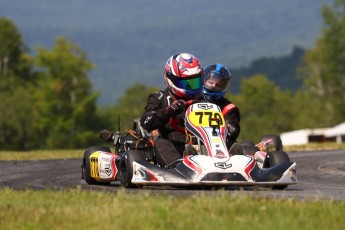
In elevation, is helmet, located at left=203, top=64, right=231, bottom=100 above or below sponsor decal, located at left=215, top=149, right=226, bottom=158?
above

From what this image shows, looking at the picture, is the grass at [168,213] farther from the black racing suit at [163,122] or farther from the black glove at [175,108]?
the black glove at [175,108]

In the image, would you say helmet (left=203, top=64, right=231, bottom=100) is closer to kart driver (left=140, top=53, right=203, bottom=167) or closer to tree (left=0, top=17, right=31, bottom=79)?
kart driver (left=140, top=53, right=203, bottom=167)

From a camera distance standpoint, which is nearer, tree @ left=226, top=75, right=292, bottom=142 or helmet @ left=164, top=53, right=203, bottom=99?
helmet @ left=164, top=53, right=203, bottom=99

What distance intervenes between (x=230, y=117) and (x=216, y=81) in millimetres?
990

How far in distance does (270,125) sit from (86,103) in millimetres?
39685

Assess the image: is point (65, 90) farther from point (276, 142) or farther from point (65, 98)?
point (276, 142)

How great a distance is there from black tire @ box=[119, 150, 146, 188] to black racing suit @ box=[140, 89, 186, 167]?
362 mm

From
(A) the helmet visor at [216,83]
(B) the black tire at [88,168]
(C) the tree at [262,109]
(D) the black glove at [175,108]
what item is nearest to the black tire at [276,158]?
(D) the black glove at [175,108]

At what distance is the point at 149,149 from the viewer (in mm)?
15883

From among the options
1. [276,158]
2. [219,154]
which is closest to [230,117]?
[276,158]

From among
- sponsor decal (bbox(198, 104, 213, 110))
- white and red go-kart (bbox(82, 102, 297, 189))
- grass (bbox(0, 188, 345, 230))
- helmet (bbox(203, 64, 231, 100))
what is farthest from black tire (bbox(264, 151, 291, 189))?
grass (bbox(0, 188, 345, 230))

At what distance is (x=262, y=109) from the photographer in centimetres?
14088

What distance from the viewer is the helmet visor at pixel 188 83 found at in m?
16.0

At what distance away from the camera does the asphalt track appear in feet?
44.9
